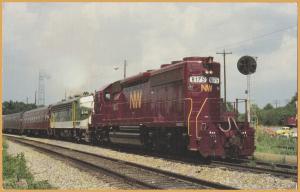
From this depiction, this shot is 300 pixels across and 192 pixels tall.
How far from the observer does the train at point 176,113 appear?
1703 cm

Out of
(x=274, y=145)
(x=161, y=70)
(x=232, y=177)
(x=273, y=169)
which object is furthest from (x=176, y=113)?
(x=274, y=145)

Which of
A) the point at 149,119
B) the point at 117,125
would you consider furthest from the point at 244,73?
the point at 117,125

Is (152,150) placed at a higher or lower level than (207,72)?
lower

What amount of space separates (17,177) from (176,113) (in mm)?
7171

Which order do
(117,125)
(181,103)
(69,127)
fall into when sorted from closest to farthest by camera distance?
(181,103) < (117,125) < (69,127)

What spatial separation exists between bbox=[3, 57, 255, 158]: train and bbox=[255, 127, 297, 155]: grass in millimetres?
4188

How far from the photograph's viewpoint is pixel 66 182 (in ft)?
42.9

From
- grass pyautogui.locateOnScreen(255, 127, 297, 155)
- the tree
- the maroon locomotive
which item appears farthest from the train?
the tree

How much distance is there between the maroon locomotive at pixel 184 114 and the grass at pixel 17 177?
5.78m

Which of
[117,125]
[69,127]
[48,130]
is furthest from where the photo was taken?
[48,130]

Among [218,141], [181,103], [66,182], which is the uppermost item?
[181,103]

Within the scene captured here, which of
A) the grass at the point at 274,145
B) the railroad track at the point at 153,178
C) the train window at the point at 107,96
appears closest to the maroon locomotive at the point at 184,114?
the railroad track at the point at 153,178

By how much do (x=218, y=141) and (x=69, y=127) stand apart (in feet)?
70.9

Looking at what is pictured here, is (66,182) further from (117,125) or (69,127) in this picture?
(69,127)
